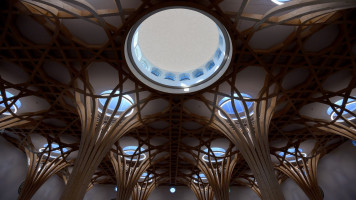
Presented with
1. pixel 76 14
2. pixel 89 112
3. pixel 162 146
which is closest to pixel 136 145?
pixel 162 146

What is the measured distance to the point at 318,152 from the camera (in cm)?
2473

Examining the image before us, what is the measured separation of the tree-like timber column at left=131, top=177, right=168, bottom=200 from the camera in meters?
32.9

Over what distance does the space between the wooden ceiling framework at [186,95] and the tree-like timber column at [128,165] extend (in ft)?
0.95

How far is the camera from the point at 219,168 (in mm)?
28094

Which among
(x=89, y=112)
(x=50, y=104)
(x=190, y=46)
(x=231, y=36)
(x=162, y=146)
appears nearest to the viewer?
(x=231, y=36)

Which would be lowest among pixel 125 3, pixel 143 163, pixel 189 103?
pixel 143 163

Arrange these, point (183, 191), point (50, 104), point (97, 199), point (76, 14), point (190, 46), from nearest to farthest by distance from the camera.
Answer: point (76, 14), point (50, 104), point (190, 46), point (97, 199), point (183, 191)

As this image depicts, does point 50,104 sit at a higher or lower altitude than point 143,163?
higher

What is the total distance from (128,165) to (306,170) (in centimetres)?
2383

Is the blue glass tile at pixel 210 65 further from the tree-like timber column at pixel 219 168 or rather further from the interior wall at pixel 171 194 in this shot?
the interior wall at pixel 171 194

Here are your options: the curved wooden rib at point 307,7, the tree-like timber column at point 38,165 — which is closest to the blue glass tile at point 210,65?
the curved wooden rib at point 307,7

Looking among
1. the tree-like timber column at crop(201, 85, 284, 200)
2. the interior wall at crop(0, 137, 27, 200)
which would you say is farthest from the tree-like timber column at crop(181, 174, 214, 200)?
the interior wall at crop(0, 137, 27, 200)

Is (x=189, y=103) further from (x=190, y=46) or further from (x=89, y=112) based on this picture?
(x=89, y=112)

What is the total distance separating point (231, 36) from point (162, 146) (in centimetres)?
1670
